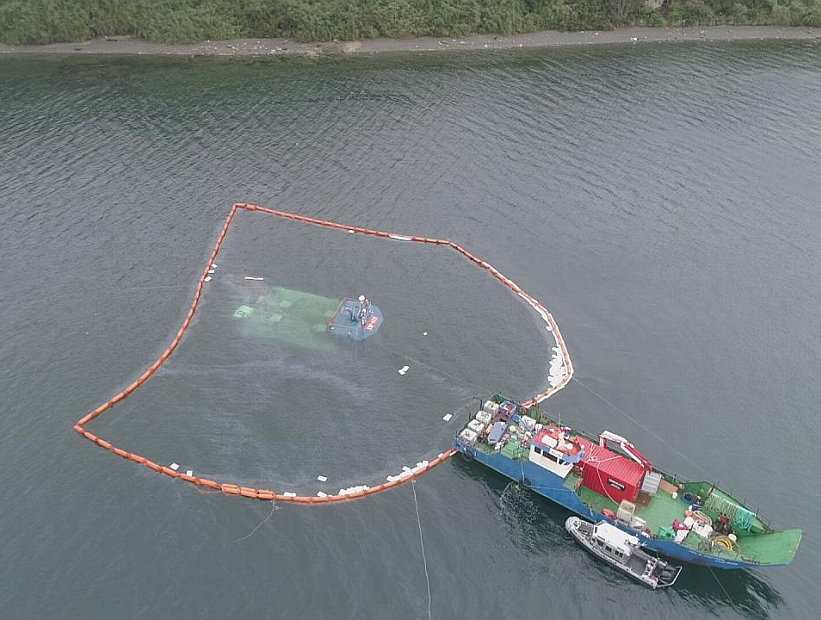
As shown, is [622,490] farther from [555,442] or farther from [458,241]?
[458,241]

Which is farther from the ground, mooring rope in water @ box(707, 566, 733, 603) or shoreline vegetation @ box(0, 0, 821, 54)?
shoreline vegetation @ box(0, 0, 821, 54)

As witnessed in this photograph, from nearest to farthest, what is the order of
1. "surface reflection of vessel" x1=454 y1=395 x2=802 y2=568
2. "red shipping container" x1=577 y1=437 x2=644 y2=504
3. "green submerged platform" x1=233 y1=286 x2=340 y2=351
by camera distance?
"surface reflection of vessel" x1=454 y1=395 x2=802 y2=568 → "red shipping container" x1=577 y1=437 x2=644 y2=504 → "green submerged platform" x1=233 y1=286 x2=340 y2=351

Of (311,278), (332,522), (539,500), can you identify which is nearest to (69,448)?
(332,522)

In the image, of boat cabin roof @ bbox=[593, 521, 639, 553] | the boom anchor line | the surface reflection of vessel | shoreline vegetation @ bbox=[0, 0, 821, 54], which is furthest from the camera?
shoreline vegetation @ bbox=[0, 0, 821, 54]

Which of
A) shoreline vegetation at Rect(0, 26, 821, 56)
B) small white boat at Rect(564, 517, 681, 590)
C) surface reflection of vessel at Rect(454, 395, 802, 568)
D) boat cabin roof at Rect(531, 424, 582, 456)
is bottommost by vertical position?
small white boat at Rect(564, 517, 681, 590)

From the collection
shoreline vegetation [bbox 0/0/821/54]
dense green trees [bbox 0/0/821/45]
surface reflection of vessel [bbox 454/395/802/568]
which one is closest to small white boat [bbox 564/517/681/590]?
surface reflection of vessel [bbox 454/395/802/568]

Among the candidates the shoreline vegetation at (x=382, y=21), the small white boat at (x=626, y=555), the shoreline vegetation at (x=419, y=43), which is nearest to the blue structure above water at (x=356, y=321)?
the small white boat at (x=626, y=555)

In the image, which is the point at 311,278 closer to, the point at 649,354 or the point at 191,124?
the point at 649,354

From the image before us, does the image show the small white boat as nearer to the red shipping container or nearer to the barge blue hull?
the barge blue hull
